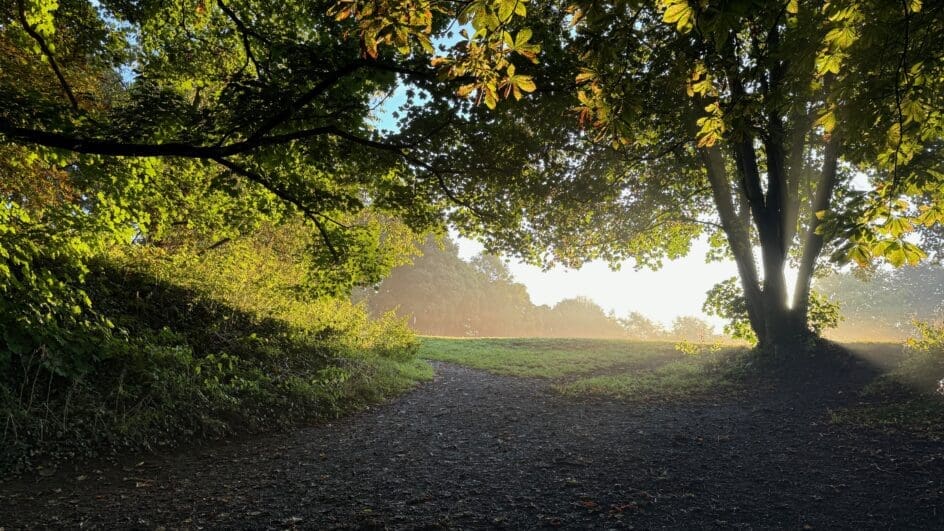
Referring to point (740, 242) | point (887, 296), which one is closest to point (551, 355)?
point (740, 242)

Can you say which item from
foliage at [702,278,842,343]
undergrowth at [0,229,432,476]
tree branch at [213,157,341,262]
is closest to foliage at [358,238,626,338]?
foliage at [702,278,842,343]

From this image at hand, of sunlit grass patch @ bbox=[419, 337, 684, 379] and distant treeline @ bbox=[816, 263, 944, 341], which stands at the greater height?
distant treeline @ bbox=[816, 263, 944, 341]

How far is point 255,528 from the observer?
342 cm

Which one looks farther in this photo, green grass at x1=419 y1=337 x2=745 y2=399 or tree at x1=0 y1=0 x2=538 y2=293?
green grass at x1=419 y1=337 x2=745 y2=399

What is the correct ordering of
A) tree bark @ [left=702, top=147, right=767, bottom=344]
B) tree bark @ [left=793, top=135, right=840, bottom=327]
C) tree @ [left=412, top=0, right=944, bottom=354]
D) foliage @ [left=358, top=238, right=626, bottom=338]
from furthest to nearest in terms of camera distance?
foliage @ [left=358, top=238, right=626, bottom=338] < tree bark @ [left=702, top=147, right=767, bottom=344] < tree bark @ [left=793, top=135, right=840, bottom=327] < tree @ [left=412, top=0, right=944, bottom=354]

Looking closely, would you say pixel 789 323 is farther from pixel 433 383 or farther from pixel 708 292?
pixel 433 383

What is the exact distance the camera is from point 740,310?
40.6 feet

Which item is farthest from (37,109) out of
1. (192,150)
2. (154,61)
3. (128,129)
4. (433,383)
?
(433,383)

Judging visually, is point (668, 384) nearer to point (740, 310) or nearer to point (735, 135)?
point (740, 310)

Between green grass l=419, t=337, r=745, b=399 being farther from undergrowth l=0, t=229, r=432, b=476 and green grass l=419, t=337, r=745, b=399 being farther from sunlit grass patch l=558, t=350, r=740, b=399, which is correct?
undergrowth l=0, t=229, r=432, b=476

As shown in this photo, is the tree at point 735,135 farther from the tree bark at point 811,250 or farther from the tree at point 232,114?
the tree at point 232,114

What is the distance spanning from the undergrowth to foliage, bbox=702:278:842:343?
28.6 feet

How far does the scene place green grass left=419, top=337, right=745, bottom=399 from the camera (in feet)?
31.8

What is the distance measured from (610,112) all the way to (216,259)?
331 inches
